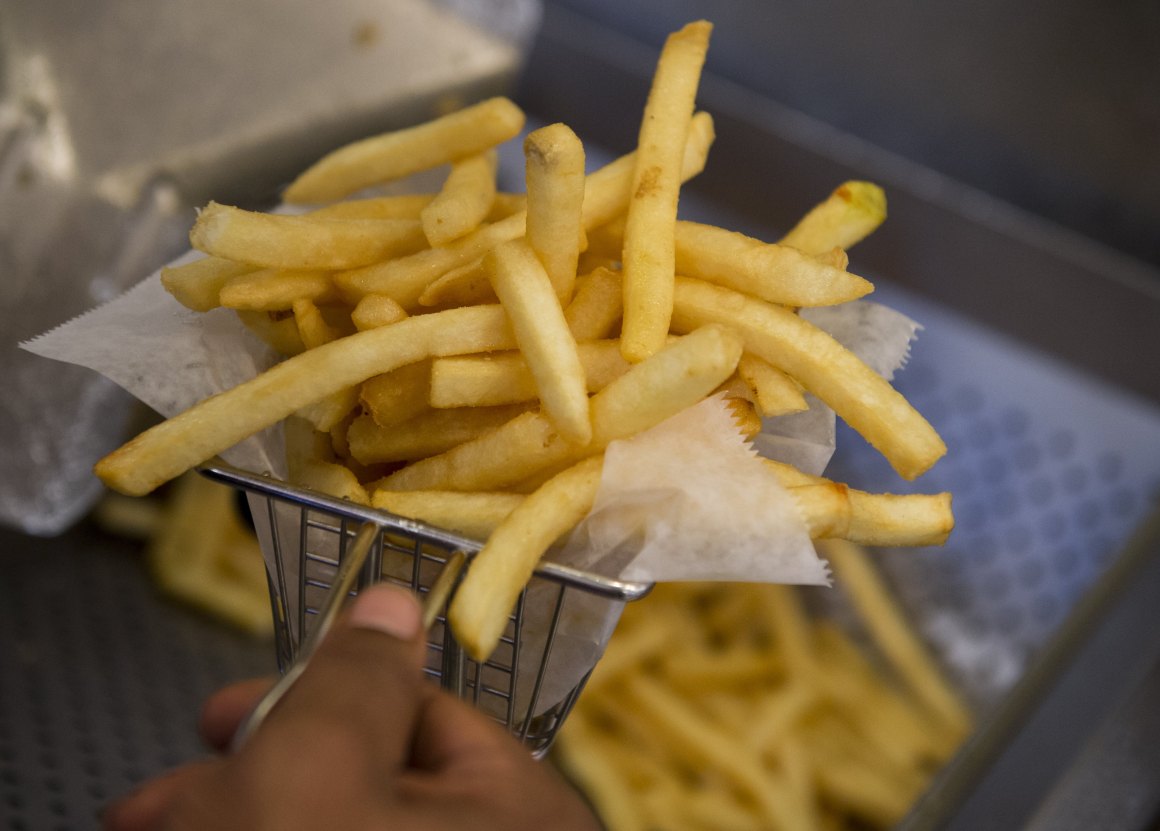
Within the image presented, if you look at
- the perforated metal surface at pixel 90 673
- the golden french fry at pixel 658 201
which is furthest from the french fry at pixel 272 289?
the perforated metal surface at pixel 90 673

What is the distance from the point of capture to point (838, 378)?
95 cm

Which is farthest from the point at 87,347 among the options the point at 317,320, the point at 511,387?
the point at 511,387

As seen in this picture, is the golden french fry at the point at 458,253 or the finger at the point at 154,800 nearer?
the finger at the point at 154,800

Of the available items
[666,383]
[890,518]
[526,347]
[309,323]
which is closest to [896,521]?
[890,518]

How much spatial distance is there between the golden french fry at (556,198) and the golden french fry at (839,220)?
27 cm

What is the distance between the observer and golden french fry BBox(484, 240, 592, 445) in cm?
87

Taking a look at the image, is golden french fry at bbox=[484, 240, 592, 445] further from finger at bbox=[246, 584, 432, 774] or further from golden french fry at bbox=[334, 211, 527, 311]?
finger at bbox=[246, 584, 432, 774]

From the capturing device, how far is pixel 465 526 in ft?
2.90

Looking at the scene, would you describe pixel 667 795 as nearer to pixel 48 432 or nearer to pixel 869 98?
pixel 48 432

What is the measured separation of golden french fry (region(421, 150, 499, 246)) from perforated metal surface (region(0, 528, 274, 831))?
1132 mm

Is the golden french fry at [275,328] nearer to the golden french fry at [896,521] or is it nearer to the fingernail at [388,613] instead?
the fingernail at [388,613]

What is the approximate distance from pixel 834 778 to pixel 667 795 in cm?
32

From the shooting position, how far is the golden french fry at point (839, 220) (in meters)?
1.08

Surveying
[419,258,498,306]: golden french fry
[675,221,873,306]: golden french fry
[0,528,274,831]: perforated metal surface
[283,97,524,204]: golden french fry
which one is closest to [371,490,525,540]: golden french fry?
[419,258,498,306]: golden french fry
